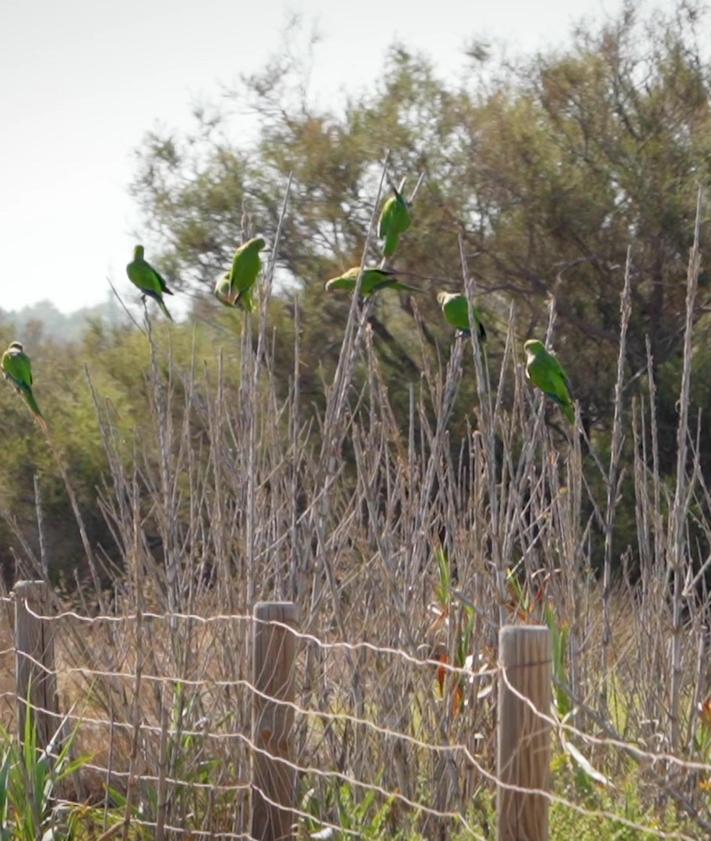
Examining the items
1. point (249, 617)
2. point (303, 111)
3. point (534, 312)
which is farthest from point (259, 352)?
point (303, 111)

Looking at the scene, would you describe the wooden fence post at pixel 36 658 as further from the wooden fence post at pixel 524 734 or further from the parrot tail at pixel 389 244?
the wooden fence post at pixel 524 734

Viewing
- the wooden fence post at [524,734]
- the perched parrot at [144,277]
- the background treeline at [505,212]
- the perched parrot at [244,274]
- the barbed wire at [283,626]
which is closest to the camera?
the wooden fence post at [524,734]

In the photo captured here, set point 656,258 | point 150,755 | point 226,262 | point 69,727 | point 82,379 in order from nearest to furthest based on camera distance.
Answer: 1. point 150,755
2. point 69,727
3. point 656,258
4. point 226,262
5. point 82,379

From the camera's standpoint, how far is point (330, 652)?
4867mm

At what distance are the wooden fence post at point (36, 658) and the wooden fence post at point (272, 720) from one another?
1.28m

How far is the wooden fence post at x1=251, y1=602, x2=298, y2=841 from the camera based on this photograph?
4043 mm

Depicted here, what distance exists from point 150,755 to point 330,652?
0.62 metres

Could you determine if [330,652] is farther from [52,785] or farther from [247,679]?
[52,785]

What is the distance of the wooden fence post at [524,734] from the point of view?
9.71ft

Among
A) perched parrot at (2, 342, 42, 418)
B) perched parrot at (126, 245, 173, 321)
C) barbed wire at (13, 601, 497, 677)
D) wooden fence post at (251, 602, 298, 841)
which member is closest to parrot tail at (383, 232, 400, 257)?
perched parrot at (126, 245, 173, 321)

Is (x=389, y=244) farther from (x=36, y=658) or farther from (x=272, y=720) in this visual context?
(x=36, y=658)

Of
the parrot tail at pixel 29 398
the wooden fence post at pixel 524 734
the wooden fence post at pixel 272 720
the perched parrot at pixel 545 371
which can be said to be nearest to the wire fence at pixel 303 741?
the wooden fence post at pixel 272 720

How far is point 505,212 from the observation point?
43.2 ft

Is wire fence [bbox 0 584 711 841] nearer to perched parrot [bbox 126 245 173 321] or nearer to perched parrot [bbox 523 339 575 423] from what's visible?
perched parrot [bbox 523 339 575 423]
